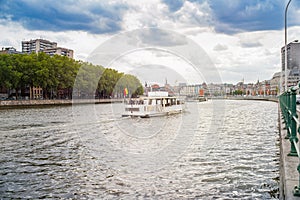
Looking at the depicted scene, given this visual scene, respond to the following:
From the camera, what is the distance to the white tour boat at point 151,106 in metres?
36.0

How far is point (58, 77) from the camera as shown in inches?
3305

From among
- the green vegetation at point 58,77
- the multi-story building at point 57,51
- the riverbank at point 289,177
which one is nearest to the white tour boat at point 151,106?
the green vegetation at point 58,77

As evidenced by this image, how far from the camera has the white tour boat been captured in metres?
36.0

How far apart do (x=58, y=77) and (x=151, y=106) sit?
5180 centimetres

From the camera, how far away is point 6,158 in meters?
12.4

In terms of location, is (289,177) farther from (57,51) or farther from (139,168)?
(57,51)

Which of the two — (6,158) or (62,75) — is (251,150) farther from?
(62,75)

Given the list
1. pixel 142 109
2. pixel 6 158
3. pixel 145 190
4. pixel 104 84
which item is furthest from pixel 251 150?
pixel 104 84

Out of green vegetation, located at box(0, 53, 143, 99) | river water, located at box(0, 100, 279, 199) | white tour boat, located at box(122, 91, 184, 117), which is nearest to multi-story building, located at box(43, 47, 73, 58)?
green vegetation, located at box(0, 53, 143, 99)

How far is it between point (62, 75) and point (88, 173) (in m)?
76.9

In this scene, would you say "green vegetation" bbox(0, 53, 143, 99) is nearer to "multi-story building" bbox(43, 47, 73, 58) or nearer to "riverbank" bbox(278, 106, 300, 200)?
"riverbank" bbox(278, 106, 300, 200)

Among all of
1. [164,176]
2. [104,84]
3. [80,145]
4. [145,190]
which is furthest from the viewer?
[104,84]

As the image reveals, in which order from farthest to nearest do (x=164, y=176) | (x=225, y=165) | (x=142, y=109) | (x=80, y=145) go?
(x=142, y=109), (x=80, y=145), (x=225, y=165), (x=164, y=176)

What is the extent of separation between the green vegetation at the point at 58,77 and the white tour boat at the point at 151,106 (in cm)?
2521
